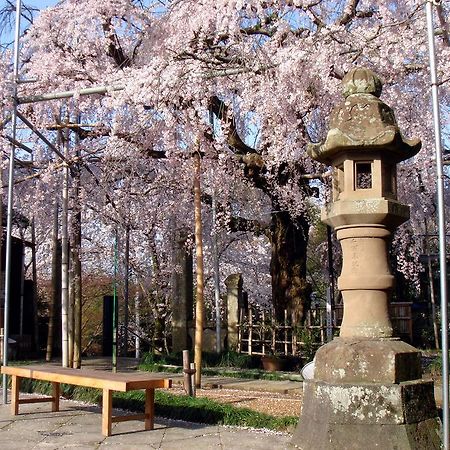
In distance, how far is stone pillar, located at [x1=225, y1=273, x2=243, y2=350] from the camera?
48.3ft

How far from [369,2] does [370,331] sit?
5.42 metres

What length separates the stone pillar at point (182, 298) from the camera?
15375 mm

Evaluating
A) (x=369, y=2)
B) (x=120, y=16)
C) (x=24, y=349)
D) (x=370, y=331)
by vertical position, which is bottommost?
(x=24, y=349)

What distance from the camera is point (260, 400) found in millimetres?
8438

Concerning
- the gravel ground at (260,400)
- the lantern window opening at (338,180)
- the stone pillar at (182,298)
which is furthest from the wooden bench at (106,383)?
the stone pillar at (182,298)

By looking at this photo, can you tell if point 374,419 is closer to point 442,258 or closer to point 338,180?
point 442,258

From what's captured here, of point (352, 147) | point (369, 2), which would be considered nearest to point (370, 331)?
point (352, 147)

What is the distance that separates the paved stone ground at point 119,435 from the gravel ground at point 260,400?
1063 mm

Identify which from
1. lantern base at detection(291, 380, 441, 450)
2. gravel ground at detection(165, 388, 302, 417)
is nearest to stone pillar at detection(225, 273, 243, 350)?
gravel ground at detection(165, 388, 302, 417)

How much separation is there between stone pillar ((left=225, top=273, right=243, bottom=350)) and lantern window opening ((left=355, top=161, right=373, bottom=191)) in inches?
381

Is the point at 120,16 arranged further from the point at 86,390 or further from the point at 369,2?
the point at 86,390

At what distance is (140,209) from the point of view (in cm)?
1519

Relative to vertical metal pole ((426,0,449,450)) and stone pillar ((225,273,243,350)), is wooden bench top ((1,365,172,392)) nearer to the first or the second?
vertical metal pole ((426,0,449,450))

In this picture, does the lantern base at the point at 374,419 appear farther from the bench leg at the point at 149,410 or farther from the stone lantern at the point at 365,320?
the bench leg at the point at 149,410
